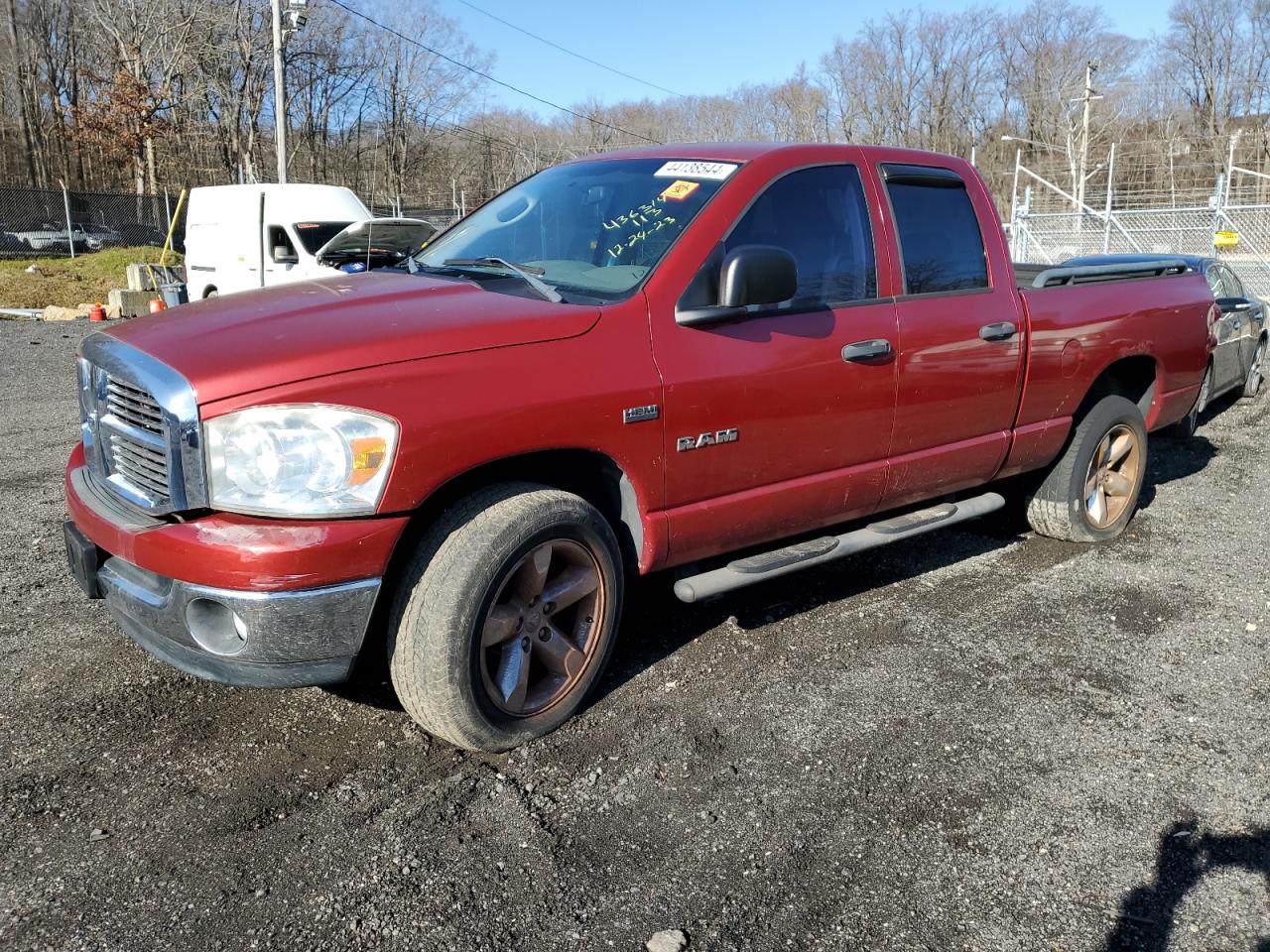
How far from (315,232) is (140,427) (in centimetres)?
1172

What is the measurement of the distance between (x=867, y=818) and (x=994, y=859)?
0.36 metres

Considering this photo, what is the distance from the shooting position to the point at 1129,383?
568 cm

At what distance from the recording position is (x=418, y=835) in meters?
2.77

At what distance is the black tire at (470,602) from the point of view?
9.59 ft

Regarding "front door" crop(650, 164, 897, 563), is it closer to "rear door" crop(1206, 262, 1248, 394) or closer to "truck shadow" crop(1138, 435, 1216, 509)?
"truck shadow" crop(1138, 435, 1216, 509)

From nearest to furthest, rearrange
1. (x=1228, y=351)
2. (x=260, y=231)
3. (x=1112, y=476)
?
(x=1112, y=476) < (x=1228, y=351) < (x=260, y=231)

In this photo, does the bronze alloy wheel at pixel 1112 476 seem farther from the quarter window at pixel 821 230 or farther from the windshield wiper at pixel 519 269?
the windshield wiper at pixel 519 269

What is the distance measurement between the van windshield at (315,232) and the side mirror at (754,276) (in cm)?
1128

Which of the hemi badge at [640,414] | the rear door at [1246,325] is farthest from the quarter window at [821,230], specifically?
the rear door at [1246,325]

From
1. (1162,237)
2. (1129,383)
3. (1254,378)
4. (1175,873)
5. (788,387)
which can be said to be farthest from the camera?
(1162,237)

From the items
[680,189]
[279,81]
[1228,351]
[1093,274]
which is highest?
[279,81]

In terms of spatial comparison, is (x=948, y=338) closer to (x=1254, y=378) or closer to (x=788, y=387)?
(x=788, y=387)

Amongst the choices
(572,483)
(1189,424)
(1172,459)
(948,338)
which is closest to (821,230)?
(948,338)

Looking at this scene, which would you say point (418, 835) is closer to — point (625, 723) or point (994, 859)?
point (625, 723)
